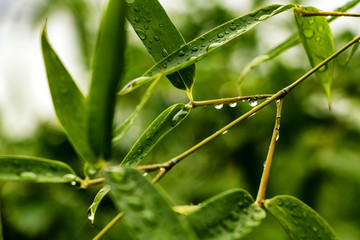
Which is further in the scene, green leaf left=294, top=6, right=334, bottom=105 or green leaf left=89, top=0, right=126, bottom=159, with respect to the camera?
green leaf left=294, top=6, right=334, bottom=105

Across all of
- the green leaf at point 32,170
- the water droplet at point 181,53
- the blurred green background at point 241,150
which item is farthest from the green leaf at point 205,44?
the blurred green background at point 241,150

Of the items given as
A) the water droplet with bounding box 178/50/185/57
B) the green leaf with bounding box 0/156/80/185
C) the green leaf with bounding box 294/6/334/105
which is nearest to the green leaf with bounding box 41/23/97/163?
the green leaf with bounding box 0/156/80/185

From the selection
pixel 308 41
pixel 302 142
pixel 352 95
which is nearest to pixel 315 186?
pixel 302 142

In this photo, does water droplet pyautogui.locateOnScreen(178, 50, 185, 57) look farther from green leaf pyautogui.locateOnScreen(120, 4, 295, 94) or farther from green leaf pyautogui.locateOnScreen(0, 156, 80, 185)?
green leaf pyautogui.locateOnScreen(0, 156, 80, 185)

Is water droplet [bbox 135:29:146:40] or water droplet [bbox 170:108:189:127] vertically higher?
water droplet [bbox 135:29:146:40]

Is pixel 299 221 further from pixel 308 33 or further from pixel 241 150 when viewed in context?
pixel 241 150

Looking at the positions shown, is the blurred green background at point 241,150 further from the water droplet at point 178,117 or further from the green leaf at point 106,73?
the green leaf at point 106,73
